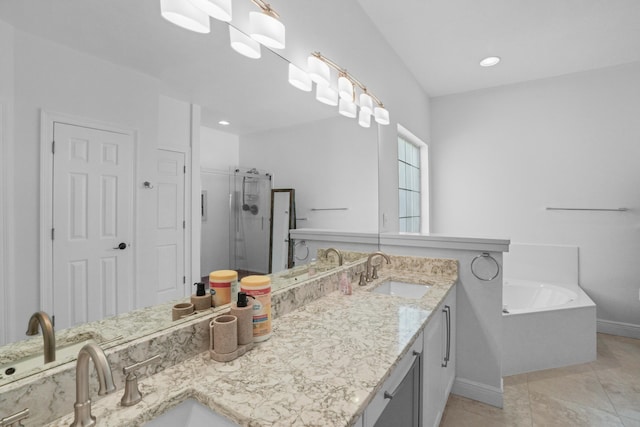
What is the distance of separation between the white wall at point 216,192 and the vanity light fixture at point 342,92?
0.64 meters

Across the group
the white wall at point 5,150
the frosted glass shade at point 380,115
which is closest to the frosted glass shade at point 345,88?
the frosted glass shade at point 380,115

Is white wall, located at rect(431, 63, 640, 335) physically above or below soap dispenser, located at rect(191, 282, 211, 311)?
above

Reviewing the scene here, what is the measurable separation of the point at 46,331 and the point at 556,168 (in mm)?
4148

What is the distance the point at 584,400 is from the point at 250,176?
102 inches

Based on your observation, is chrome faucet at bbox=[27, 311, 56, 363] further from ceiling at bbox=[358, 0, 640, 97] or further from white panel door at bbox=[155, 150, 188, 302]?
ceiling at bbox=[358, 0, 640, 97]

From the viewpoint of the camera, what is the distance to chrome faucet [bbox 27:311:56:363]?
0.67m

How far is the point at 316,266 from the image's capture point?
5.80ft

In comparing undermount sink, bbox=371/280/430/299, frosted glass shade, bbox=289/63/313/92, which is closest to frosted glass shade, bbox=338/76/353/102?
frosted glass shade, bbox=289/63/313/92

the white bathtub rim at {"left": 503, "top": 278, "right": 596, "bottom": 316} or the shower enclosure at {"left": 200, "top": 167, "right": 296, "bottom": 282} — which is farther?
the white bathtub rim at {"left": 503, "top": 278, "right": 596, "bottom": 316}

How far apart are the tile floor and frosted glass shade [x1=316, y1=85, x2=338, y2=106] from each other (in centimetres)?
202

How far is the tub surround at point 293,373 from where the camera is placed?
0.70m

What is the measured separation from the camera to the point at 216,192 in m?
1.06

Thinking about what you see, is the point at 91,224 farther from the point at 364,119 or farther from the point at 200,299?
the point at 364,119

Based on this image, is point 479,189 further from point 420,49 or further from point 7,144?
point 7,144
